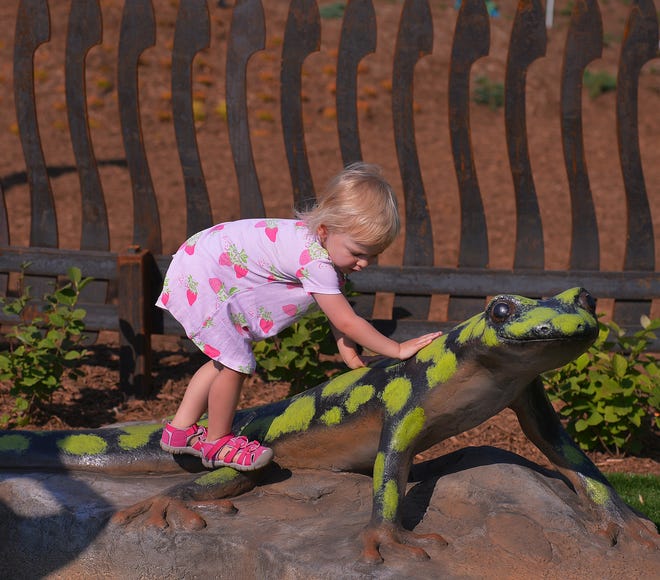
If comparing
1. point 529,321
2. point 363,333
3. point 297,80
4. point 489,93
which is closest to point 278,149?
point 489,93

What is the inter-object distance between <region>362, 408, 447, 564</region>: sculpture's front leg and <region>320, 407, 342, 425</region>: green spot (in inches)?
11.0

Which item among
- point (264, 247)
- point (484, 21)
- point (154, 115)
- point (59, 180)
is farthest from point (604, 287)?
point (154, 115)

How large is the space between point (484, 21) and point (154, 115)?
23.1 ft

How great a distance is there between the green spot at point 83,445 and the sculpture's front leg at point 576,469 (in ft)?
5.36

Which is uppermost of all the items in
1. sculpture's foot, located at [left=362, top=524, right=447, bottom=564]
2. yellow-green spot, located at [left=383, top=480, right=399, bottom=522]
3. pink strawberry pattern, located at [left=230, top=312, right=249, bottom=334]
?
pink strawberry pattern, located at [left=230, top=312, right=249, bottom=334]

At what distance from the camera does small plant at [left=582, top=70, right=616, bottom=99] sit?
12.8m

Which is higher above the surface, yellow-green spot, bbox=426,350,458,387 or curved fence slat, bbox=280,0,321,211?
curved fence slat, bbox=280,0,321,211

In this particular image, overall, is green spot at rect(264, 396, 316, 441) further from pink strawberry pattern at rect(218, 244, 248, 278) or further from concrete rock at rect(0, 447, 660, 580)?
pink strawberry pattern at rect(218, 244, 248, 278)

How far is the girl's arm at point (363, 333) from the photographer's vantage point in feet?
11.2

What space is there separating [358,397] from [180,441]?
0.74 meters

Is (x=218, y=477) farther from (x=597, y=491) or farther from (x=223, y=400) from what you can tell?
(x=597, y=491)

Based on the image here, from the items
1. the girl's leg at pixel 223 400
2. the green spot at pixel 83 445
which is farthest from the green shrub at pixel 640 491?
the green spot at pixel 83 445

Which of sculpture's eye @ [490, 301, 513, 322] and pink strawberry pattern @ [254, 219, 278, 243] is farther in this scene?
pink strawberry pattern @ [254, 219, 278, 243]

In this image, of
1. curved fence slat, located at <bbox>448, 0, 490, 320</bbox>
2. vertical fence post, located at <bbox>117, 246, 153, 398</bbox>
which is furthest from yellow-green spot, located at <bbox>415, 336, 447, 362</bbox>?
vertical fence post, located at <bbox>117, 246, 153, 398</bbox>
